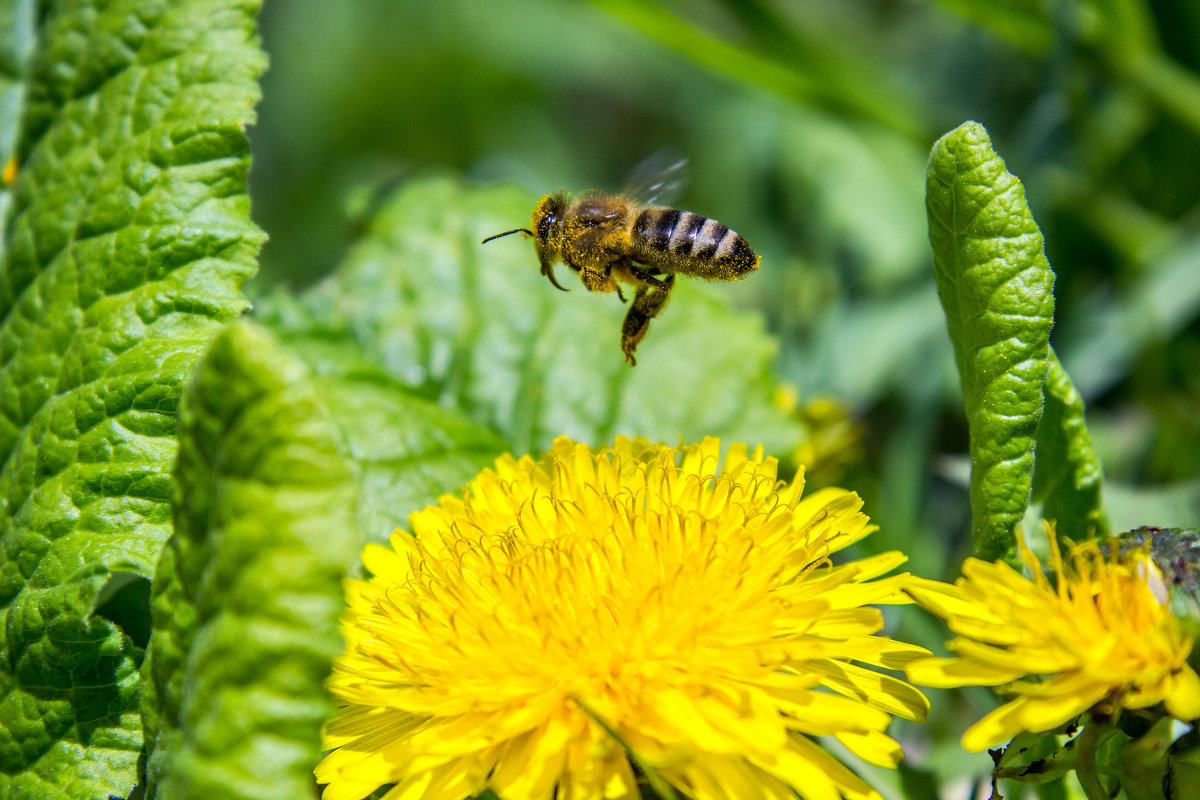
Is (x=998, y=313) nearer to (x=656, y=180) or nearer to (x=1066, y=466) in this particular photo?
(x=1066, y=466)

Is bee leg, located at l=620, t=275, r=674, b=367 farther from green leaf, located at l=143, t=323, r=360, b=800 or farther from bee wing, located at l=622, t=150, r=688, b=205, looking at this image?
green leaf, located at l=143, t=323, r=360, b=800

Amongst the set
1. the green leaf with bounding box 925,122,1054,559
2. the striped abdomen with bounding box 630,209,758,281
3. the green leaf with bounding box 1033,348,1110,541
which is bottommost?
the striped abdomen with bounding box 630,209,758,281

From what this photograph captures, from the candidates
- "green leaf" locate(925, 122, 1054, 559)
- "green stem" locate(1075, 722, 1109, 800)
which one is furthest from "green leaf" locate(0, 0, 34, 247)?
"green stem" locate(1075, 722, 1109, 800)

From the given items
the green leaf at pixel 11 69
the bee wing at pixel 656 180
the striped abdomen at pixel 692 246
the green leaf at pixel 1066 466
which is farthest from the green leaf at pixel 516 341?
the green leaf at pixel 1066 466

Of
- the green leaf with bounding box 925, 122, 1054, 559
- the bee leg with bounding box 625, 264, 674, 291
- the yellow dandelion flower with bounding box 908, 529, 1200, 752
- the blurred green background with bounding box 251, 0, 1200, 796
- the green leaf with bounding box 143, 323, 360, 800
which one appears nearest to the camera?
the green leaf with bounding box 143, 323, 360, 800

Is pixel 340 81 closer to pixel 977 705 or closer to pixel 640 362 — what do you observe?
pixel 640 362

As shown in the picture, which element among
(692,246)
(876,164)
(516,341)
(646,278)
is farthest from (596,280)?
(876,164)

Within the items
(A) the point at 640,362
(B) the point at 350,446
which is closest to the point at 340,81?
(A) the point at 640,362
